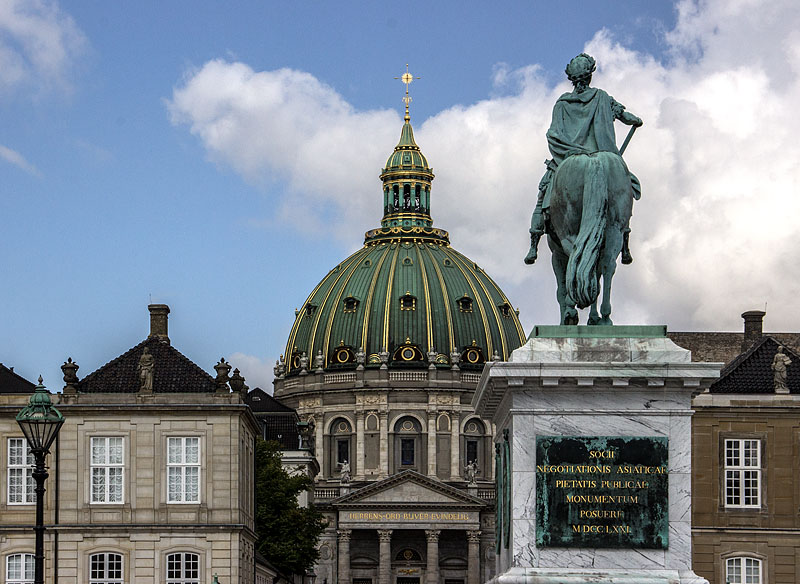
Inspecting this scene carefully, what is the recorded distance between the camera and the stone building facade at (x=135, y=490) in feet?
193

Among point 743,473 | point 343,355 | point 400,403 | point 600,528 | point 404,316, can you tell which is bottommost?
point 600,528

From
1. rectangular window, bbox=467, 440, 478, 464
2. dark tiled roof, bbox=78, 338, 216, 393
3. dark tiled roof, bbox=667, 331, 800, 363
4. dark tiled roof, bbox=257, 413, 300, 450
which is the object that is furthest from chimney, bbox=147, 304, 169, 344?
rectangular window, bbox=467, 440, 478, 464

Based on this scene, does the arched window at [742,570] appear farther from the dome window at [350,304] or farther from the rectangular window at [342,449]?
the dome window at [350,304]

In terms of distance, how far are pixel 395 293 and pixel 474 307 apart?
24.0ft

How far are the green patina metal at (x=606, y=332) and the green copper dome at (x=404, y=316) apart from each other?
453 feet

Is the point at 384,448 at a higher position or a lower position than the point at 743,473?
higher

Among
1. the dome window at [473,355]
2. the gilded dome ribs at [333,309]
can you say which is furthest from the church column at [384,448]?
the dome window at [473,355]

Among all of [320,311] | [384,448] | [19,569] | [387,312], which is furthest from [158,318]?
[320,311]

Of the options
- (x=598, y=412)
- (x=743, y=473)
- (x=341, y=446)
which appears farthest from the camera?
(x=341, y=446)

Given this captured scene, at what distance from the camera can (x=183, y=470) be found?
5984cm

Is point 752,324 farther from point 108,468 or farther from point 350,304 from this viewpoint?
point 350,304

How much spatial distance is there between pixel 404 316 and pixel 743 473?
10753 cm

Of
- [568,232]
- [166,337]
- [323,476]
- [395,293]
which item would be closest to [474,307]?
[395,293]

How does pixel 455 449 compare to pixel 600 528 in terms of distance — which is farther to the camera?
pixel 455 449
